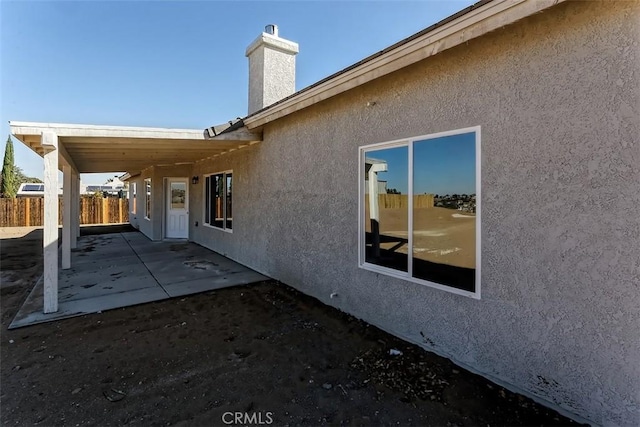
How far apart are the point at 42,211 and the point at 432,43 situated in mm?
26193

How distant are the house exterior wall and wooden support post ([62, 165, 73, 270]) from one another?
820 centimetres

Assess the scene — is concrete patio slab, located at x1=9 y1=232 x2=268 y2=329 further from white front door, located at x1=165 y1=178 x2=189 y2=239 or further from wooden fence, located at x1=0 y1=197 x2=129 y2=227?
wooden fence, located at x1=0 y1=197 x2=129 y2=227

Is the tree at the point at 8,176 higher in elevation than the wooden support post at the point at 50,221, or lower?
higher

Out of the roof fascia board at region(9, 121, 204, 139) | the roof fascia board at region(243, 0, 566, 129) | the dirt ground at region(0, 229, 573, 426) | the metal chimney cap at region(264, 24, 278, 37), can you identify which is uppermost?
the metal chimney cap at region(264, 24, 278, 37)

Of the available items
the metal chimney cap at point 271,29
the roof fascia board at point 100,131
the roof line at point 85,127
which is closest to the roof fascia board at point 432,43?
the roof fascia board at point 100,131

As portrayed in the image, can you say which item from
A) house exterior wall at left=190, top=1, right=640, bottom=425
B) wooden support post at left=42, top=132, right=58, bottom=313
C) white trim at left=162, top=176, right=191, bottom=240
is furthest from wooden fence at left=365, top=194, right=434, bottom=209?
white trim at left=162, top=176, right=191, bottom=240

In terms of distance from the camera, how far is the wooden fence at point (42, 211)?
19359 millimetres

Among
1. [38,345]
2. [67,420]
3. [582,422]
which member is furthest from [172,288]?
[582,422]

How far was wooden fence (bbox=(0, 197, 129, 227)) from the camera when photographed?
1936 centimetres

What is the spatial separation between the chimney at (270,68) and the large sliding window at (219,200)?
2.39 metres

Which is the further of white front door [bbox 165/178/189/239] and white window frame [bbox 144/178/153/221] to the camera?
white window frame [bbox 144/178/153/221]

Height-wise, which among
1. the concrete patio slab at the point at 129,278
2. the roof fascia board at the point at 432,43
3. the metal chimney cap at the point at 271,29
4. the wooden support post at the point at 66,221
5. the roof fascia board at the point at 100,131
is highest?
→ the metal chimney cap at the point at 271,29

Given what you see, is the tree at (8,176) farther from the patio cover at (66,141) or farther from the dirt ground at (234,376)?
the dirt ground at (234,376)

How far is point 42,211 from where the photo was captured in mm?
20906
